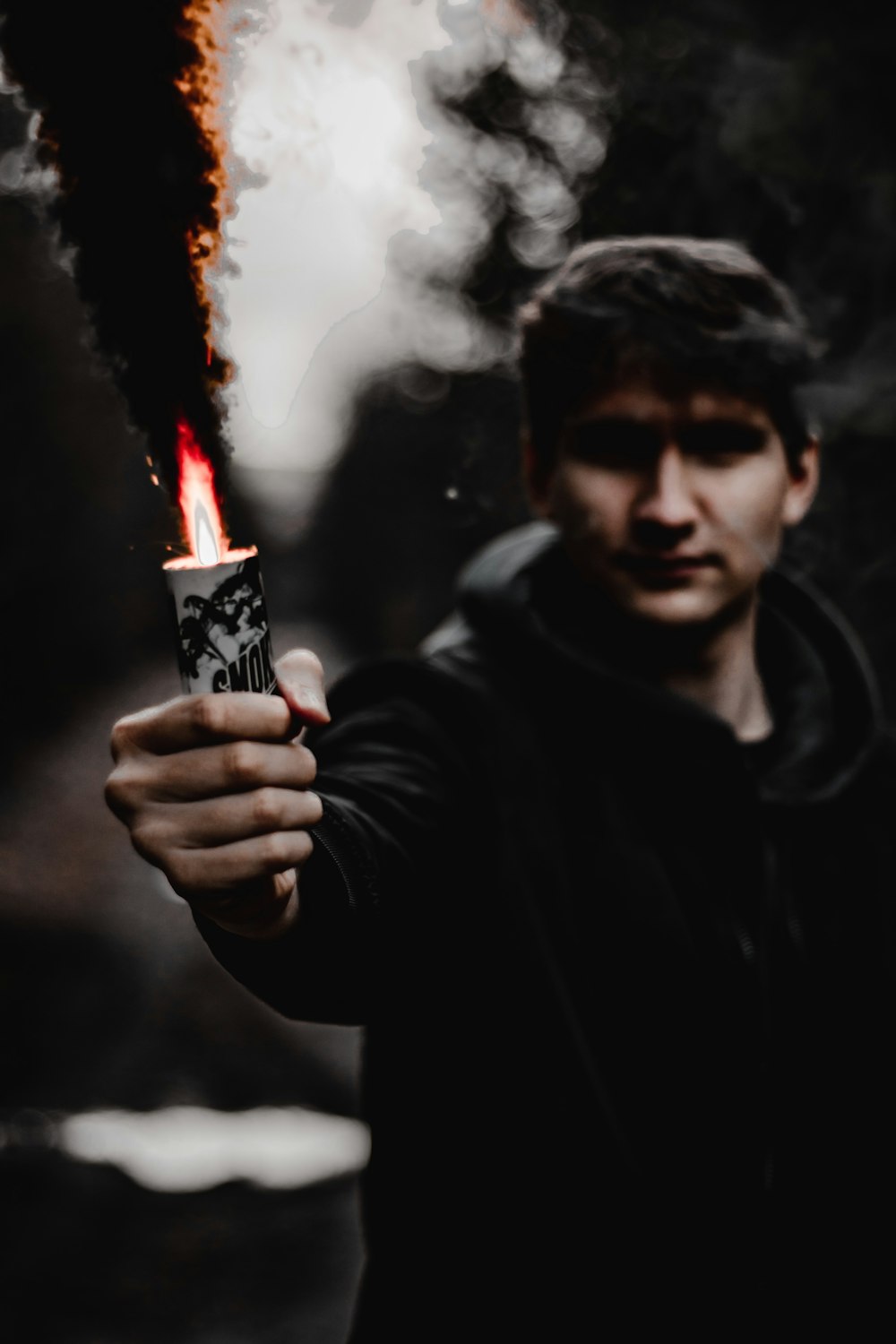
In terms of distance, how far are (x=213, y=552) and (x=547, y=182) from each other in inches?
160

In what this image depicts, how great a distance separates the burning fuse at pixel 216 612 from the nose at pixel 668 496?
1.22 metres

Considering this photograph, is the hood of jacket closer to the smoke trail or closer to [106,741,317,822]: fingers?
the smoke trail

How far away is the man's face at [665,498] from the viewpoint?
87.0 inches

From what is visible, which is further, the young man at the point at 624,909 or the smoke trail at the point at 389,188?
the young man at the point at 624,909

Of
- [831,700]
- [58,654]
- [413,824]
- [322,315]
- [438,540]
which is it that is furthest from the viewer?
[438,540]

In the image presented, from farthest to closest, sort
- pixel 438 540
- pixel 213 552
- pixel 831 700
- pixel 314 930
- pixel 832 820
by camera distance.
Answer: pixel 438 540
pixel 831 700
pixel 832 820
pixel 314 930
pixel 213 552

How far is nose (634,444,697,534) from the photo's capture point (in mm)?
2176

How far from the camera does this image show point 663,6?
4.34m

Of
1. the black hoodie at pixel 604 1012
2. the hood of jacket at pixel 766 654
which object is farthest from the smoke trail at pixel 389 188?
the black hoodie at pixel 604 1012

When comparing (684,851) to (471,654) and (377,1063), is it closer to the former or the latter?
(471,654)

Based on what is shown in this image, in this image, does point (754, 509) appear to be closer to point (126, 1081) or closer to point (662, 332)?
point (662, 332)

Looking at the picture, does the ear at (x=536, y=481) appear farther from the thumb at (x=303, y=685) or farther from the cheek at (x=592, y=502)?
the thumb at (x=303, y=685)

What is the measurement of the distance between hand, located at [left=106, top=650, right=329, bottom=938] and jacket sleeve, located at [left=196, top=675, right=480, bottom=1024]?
0.20m

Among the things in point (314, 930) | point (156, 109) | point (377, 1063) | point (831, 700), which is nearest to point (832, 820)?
point (831, 700)
